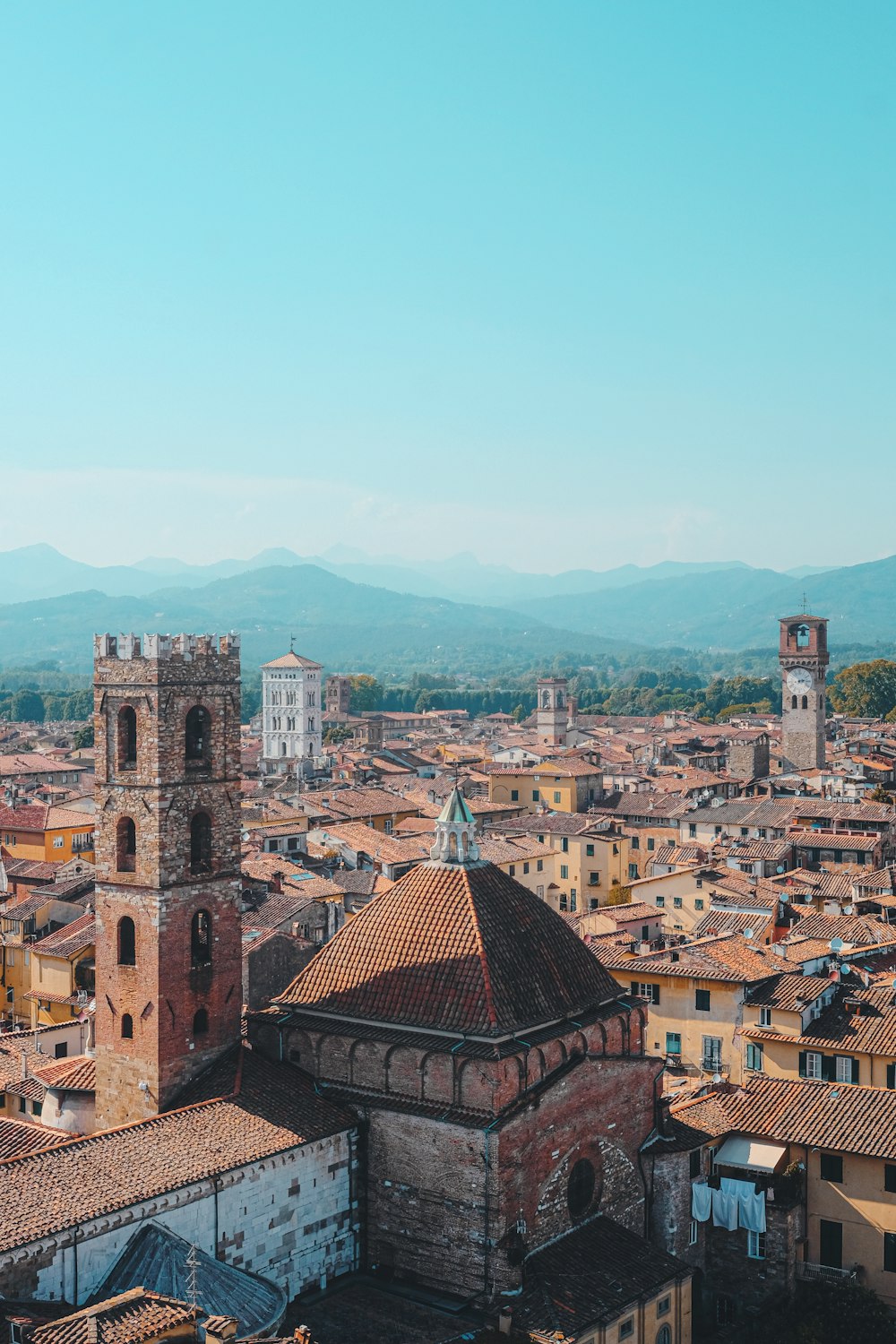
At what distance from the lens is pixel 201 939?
25.4m

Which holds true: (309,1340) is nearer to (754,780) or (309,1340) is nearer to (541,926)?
(541,926)

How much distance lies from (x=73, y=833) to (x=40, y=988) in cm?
2053

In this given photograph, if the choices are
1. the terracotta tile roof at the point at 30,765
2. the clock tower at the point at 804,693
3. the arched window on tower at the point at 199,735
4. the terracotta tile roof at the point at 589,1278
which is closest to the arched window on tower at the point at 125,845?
the arched window on tower at the point at 199,735

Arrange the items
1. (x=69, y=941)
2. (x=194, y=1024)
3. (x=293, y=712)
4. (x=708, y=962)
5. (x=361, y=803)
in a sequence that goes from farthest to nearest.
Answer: (x=293, y=712) < (x=361, y=803) < (x=69, y=941) < (x=708, y=962) < (x=194, y=1024)

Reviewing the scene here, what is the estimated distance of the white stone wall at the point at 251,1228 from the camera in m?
19.0

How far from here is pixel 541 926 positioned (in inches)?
1015

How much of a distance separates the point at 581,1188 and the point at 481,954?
4370 mm

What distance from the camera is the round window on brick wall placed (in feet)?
79.2

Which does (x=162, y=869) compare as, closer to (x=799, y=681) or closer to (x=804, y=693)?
(x=804, y=693)

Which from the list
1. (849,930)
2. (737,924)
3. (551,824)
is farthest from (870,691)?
(849,930)

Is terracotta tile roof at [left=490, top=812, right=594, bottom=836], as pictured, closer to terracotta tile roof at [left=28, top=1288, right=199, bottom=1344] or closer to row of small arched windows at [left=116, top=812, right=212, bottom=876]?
row of small arched windows at [left=116, top=812, right=212, bottom=876]

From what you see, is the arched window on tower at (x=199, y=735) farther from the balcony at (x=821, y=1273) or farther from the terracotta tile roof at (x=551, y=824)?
the terracotta tile roof at (x=551, y=824)

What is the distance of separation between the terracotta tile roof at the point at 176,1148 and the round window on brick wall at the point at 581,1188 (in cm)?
388

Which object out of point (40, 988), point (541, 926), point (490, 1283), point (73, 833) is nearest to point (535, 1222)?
point (490, 1283)
